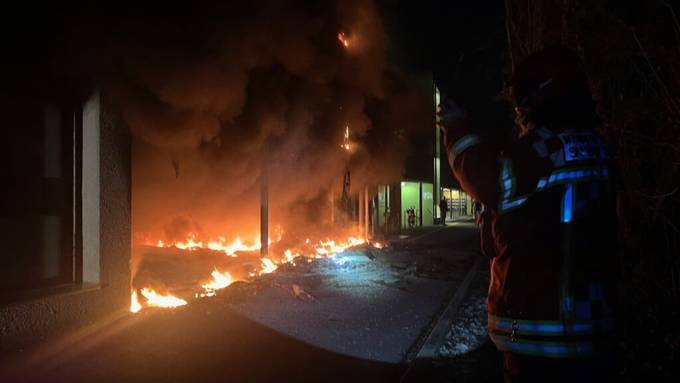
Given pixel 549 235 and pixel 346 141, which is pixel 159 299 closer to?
pixel 549 235

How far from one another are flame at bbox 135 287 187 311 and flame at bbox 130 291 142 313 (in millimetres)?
117

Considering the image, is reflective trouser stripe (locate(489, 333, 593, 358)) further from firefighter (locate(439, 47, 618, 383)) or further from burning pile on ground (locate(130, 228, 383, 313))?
burning pile on ground (locate(130, 228, 383, 313))

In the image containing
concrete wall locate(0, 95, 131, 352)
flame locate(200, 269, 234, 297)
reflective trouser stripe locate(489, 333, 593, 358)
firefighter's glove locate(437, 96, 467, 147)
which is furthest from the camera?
flame locate(200, 269, 234, 297)

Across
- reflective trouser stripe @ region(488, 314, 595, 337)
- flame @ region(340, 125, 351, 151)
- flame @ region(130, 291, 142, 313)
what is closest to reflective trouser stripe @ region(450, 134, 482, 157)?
reflective trouser stripe @ region(488, 314, 595, 337)

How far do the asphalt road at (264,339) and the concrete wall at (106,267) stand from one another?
0.16m

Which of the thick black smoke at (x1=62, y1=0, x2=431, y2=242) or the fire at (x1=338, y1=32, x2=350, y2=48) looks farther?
the fire at (x1=338, y1=32, x2=350, y2=48)

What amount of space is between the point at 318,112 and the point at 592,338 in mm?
9793

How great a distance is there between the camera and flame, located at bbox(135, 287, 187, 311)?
5.93m

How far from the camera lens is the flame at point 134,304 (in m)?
5.60

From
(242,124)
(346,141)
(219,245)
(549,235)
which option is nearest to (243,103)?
(242,124)

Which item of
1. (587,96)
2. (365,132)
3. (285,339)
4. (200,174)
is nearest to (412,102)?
(365,132)

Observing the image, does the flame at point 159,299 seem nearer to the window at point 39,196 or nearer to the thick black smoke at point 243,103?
the window at point 39,196

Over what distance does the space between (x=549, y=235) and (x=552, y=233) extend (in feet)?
0.04

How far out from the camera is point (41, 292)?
4652 millimetres
